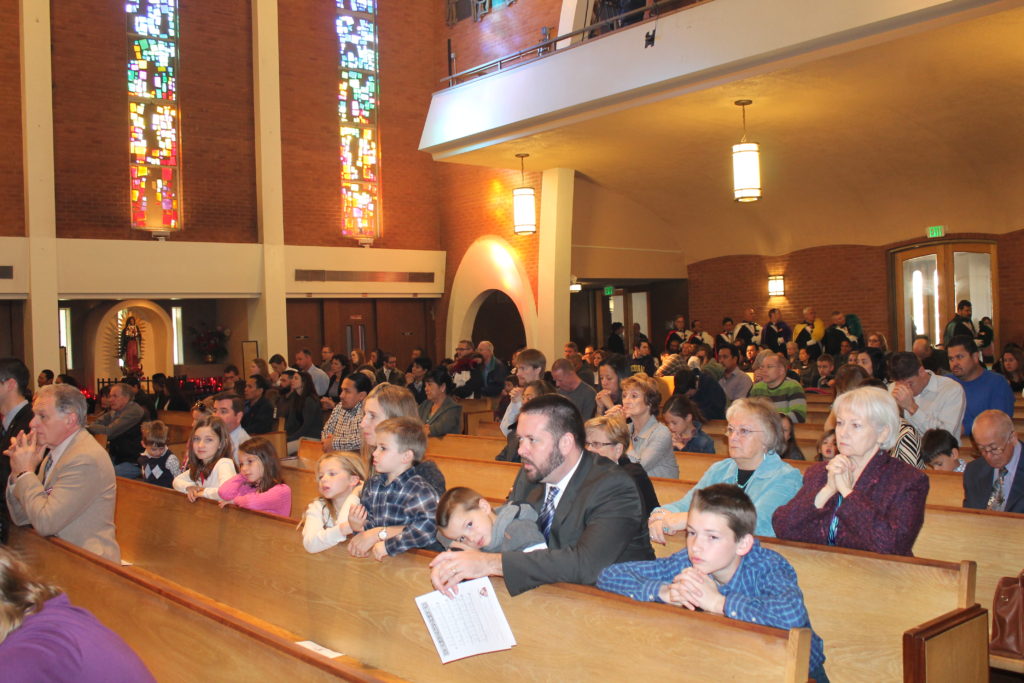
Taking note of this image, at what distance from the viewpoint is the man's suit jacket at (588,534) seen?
2.75 m

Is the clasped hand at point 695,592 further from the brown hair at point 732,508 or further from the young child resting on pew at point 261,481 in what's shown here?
the young child resting on pew at point 261,481

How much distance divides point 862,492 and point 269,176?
13.1 metres

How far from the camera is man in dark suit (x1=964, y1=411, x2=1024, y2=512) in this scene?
4166mm

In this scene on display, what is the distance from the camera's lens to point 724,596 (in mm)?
2512

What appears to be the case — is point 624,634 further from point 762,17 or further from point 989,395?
point 762,17

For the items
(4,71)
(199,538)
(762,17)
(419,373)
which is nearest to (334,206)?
(4,71)

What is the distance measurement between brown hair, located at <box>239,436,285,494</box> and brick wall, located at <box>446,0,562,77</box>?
32.1ft

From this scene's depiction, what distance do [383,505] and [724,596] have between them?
144cm

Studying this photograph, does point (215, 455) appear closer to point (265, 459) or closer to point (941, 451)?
point (265, 459)

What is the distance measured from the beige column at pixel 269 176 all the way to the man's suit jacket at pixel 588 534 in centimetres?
1237

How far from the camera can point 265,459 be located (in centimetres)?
480

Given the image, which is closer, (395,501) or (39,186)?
(395,501)

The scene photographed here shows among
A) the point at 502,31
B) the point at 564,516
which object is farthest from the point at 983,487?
the point at 502,31

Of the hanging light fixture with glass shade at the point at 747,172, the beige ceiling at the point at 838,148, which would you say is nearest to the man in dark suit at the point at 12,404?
the beige ceiling at the point at 838,148
